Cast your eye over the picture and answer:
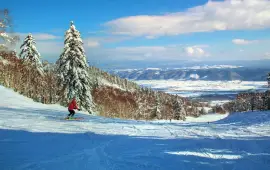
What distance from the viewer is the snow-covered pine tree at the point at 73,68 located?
34.5 meters

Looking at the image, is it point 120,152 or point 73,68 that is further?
point 73,68

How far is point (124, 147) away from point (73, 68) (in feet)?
78.8

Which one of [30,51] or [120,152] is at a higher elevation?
[30,51]

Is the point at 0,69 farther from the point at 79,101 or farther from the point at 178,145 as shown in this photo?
the point at 178,145

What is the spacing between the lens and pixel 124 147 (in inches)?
469

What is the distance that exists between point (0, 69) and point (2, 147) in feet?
87.7

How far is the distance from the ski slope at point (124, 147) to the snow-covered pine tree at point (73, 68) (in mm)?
18159

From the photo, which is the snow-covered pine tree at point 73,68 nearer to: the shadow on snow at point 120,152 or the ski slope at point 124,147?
the ski slope at point 124,147

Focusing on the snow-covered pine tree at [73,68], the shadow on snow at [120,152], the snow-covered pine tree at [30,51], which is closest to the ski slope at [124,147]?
the shadow on snow at [120,152]

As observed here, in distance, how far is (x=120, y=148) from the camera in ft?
38.5

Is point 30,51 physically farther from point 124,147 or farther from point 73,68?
point 124,147

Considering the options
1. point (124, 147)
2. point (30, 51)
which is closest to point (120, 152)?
point (124, 147)

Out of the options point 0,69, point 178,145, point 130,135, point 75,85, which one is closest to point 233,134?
point 178,145

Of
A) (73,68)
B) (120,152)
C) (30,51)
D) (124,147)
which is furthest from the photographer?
(30,51)
